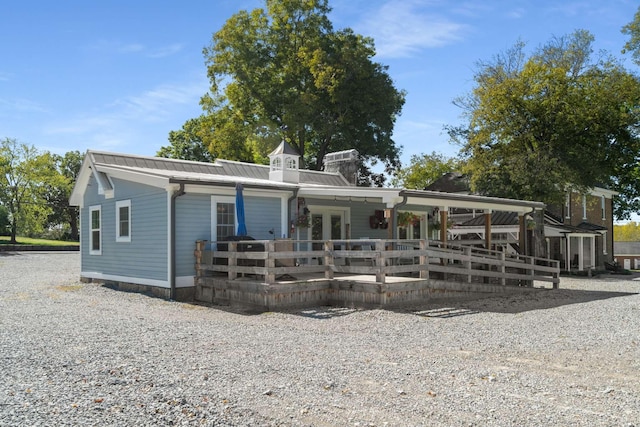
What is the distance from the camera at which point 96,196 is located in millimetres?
16797

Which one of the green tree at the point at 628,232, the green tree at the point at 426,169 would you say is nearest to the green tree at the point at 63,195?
the green tree at the point at 426,169

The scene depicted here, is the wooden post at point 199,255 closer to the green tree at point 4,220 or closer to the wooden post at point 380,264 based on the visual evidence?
the wooden post at point 380,264

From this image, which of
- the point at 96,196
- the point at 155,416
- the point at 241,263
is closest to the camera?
the point at 155,416

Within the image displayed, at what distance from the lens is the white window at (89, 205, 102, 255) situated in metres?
16.6

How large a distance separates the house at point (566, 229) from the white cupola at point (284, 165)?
37.4 ft

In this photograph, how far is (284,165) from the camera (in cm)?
1717

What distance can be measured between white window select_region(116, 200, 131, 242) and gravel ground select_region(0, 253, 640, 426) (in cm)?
323

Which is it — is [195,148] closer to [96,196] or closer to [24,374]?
[96,196]

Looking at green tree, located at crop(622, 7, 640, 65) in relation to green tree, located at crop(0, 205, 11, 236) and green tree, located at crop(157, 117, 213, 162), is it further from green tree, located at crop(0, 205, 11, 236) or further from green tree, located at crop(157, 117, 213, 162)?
green tree, located at crop(0, 205, 11, 236)

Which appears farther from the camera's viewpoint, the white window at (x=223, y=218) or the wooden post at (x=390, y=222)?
the white window at (x=223, y=218)

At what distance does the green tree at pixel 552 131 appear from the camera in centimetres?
2481

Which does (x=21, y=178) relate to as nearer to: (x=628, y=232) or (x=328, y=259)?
(x=328, y=259)

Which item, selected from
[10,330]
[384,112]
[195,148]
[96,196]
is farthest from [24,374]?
[195,148]

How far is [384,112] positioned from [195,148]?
21440mm
